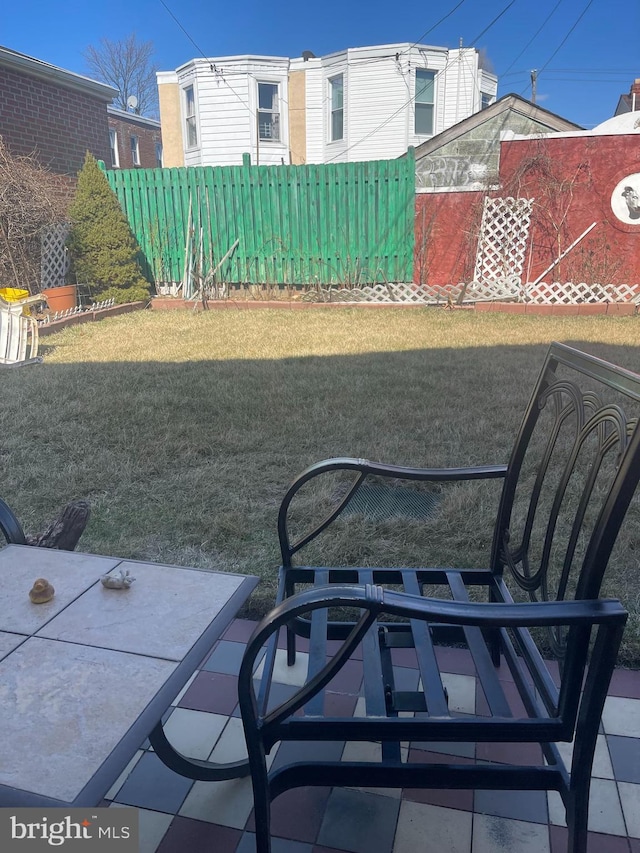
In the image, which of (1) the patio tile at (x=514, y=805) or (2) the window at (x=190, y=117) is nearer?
(1) the patio tile at (x=514, y=805)

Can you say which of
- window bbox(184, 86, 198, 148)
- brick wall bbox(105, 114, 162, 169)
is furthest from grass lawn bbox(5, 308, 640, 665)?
brick wall bbox(105, 114, 162, 169)

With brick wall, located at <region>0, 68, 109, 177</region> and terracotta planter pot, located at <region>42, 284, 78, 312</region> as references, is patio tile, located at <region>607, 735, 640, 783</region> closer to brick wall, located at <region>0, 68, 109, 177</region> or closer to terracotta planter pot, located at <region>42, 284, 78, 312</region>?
terracotta planter pot, located at <region>42, 284, 78, 312</region>

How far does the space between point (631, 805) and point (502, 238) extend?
9.61m

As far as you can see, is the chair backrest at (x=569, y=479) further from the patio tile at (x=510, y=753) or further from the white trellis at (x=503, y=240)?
the white trellis at (x=503, y=240)

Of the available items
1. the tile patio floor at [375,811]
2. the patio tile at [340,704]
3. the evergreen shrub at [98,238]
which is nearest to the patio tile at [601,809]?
the tile patio floor at [375,811]

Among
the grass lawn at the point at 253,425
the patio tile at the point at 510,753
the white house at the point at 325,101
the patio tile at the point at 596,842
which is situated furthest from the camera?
the white house at the point at 325,101

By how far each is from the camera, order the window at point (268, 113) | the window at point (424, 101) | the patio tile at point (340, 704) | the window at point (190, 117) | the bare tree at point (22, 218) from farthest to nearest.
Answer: the window at point (190, 117) < the window at point (268, 113) < the window at point (424, 101) < the bare tree at point (22, 218) < the patio tile at point (340, 704)

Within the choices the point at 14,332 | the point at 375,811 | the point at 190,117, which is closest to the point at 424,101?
the point at 190,117

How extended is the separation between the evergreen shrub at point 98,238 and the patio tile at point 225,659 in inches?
329

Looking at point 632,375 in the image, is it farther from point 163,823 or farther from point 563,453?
point 563,453

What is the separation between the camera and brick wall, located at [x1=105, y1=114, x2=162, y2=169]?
75.8 feet

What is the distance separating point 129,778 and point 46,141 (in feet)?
38.7

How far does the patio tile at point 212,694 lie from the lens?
189 centimetres

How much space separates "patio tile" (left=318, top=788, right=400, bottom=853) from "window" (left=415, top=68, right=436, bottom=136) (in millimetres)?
18379
